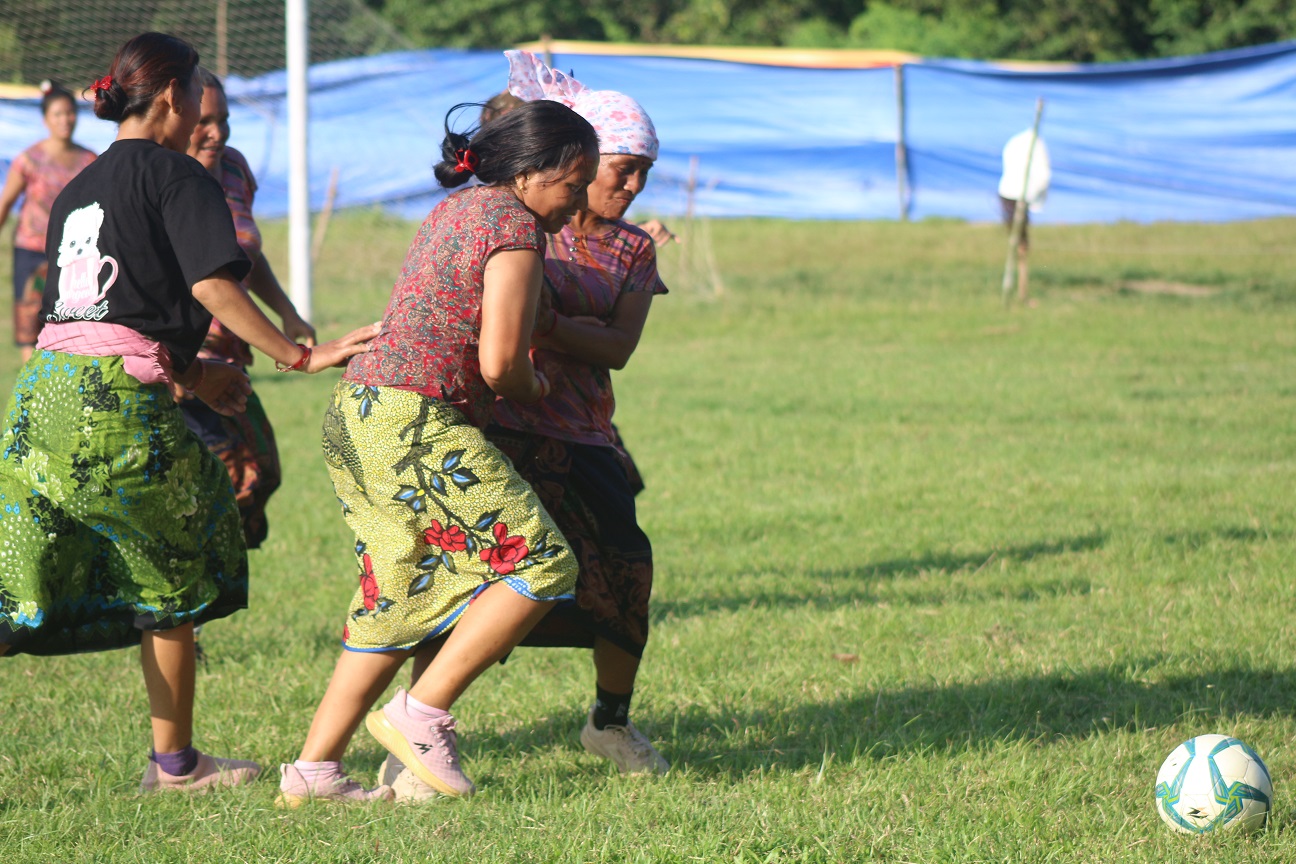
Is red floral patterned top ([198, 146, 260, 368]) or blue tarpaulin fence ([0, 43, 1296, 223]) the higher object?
blue tarpaulin fence ([0, 43, 1296, 223])

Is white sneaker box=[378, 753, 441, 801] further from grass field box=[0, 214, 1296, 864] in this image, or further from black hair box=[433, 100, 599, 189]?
black hair box=[433, 100, 599, 189]

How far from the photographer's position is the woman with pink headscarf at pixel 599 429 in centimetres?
342

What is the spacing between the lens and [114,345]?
307 cm

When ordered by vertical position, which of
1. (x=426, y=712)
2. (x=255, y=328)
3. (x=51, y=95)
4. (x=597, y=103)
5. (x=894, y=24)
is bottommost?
(x=426, y=712)

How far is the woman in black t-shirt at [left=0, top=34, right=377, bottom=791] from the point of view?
10.00 feet

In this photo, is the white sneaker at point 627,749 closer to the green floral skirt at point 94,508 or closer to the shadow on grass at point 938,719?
the shadow on grass at point 938,719

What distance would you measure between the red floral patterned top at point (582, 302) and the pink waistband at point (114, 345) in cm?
80

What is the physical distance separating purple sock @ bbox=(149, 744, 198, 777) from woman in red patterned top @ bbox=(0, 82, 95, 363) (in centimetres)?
558

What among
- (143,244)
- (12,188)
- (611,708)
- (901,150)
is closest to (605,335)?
(611,708)

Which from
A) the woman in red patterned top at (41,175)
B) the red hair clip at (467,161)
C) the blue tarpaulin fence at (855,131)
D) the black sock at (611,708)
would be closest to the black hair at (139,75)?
the red hair clip at (467,161)

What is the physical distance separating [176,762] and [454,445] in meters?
1.16

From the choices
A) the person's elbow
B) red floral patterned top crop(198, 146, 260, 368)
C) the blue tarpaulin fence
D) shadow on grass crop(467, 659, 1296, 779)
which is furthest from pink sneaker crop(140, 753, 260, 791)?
the blue tarpaulin fence

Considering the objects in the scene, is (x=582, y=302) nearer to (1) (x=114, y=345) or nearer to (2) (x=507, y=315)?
(2) (x=507, y=315)

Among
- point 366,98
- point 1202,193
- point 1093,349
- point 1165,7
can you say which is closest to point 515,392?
point 1093,349
